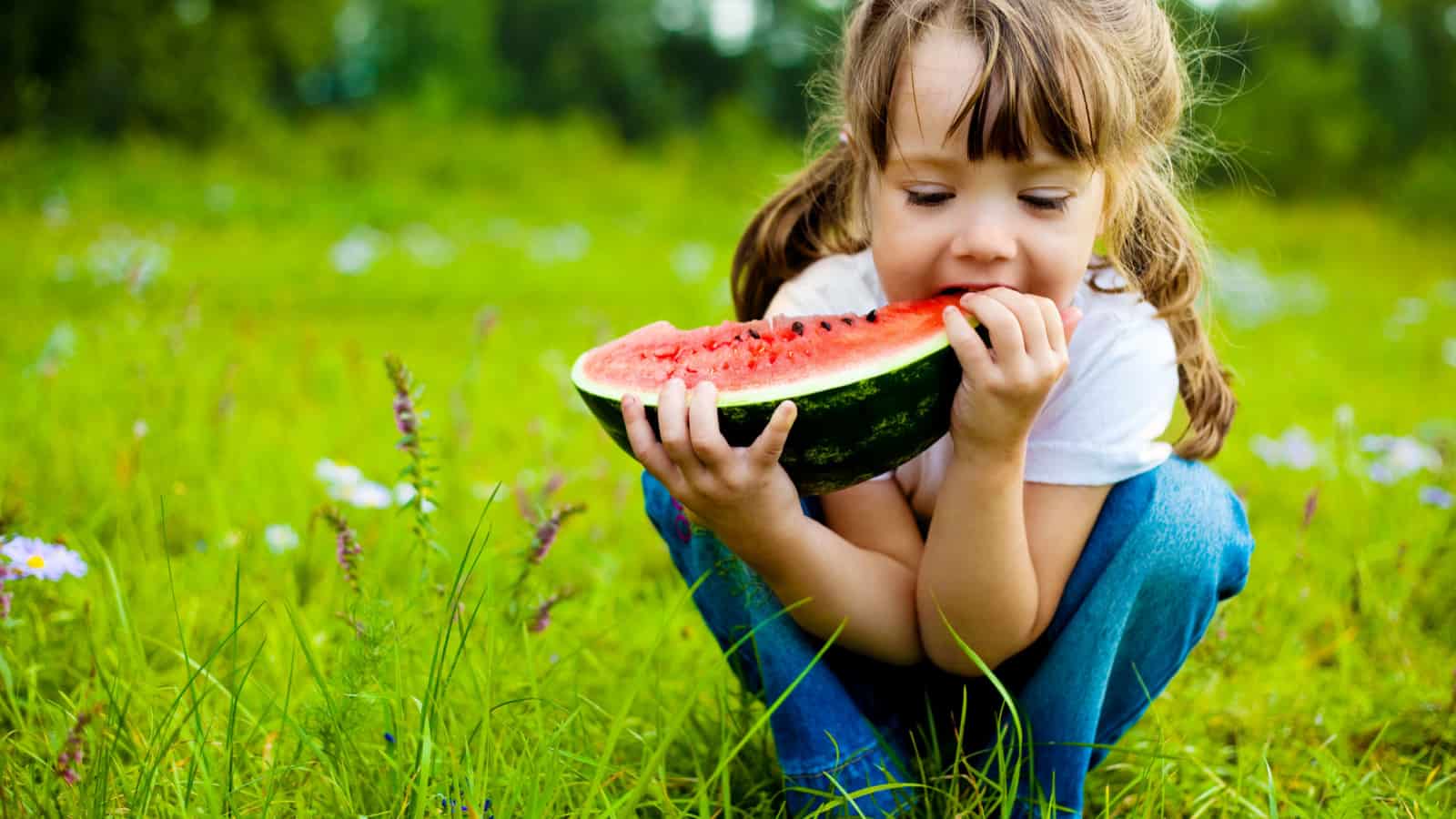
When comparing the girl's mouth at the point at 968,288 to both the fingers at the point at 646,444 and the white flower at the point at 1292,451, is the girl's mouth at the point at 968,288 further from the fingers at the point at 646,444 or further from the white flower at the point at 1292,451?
the white flower at the point at 1292,451

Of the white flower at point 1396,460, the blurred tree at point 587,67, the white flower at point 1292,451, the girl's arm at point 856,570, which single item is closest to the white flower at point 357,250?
the blurred tree at point 587,67

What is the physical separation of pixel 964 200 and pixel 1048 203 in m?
0.13

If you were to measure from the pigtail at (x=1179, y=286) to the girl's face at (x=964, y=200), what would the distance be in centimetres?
28

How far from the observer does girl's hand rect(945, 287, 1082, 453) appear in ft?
5.01

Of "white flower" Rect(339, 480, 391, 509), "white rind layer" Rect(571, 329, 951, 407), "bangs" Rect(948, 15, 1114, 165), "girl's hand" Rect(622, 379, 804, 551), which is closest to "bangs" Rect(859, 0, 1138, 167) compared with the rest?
"bangs" Rect(948, 15, 1114, 165)

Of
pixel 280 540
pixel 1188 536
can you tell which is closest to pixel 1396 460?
pixel 1188 536

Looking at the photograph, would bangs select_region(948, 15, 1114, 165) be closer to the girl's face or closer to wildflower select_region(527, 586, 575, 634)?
the girl's face

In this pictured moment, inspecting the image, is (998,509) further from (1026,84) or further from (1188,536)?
(1026,84)

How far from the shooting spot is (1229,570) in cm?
190

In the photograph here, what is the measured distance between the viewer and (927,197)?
1.73 meters

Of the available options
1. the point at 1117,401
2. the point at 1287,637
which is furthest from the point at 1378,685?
the point at 1117,401

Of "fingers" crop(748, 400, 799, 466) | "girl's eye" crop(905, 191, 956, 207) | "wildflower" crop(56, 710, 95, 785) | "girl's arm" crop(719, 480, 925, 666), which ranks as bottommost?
"girl's arm" crop(719, 480, 925, 666)

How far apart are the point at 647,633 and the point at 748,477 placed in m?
1.06

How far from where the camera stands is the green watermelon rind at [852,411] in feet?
5.20
